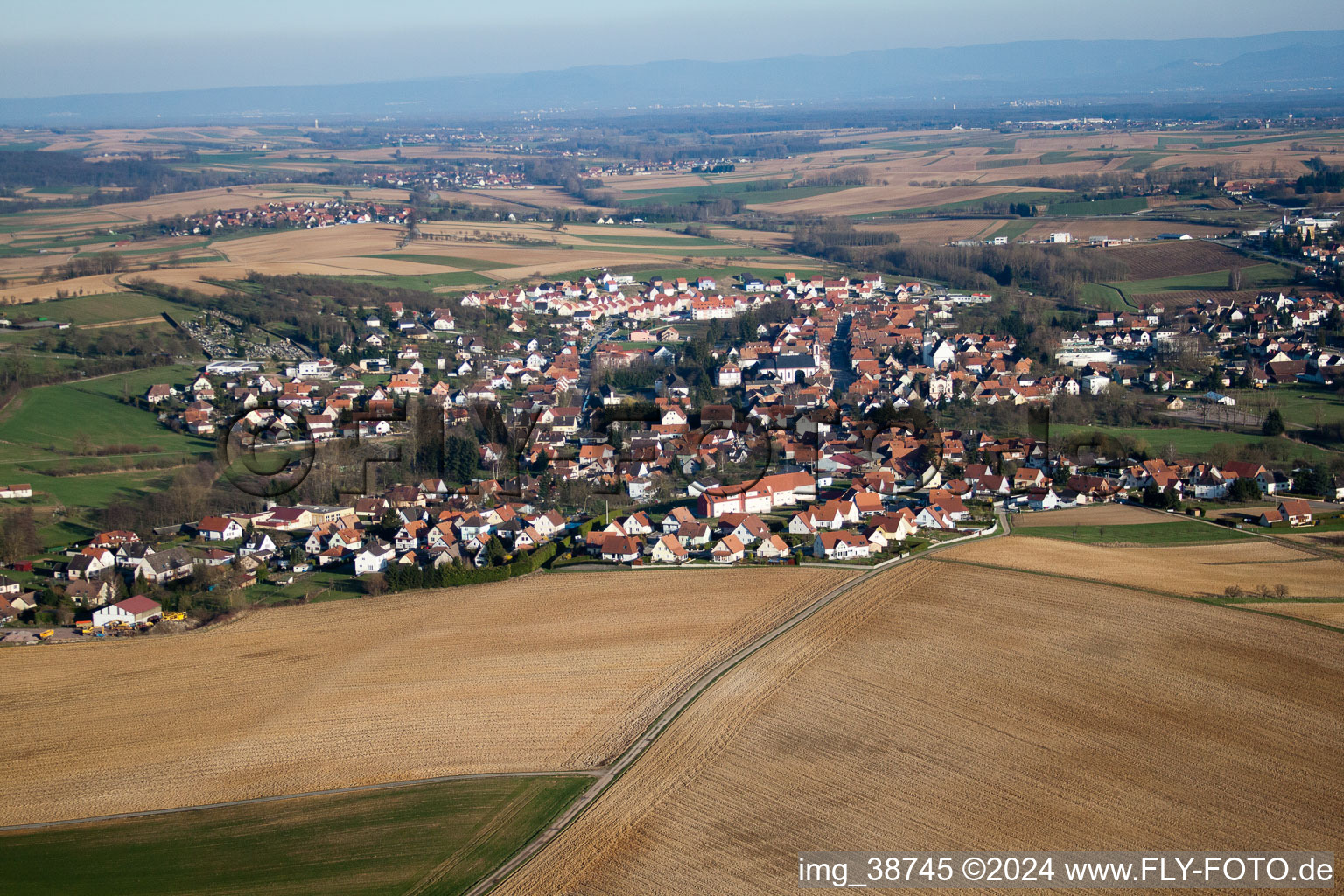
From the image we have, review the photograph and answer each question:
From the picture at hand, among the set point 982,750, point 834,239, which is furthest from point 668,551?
point 834,239

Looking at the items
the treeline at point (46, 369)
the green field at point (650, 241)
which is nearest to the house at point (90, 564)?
the treeline at point (46, 369)

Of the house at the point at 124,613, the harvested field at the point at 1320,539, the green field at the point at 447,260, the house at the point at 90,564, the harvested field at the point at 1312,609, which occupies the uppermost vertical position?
the green field at the point at 447,260

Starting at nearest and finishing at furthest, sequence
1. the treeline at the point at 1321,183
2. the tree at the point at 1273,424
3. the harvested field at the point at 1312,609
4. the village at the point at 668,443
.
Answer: the harvested field at the point at 1312,609, the village at the point at 668,443, the tree at the point at 1273,424, the treeline at the point at 1321,183

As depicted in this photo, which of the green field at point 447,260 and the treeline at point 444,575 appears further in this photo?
the green field at point 447,260

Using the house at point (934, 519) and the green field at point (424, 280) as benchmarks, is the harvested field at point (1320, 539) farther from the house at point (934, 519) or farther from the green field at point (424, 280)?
→ the green field at point (424, 280)

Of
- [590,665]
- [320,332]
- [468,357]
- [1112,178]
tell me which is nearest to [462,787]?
[590,665]

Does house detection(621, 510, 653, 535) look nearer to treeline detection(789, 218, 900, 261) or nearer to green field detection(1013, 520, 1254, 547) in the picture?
green field detection(1013, 520, 1254, 547)

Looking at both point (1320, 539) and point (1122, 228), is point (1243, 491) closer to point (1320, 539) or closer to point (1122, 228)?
point (1320, 539)
